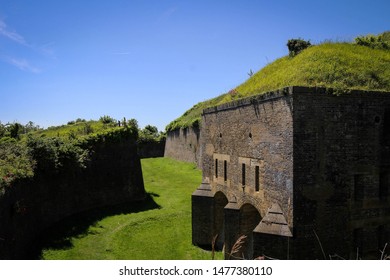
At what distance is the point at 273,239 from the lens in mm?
9266

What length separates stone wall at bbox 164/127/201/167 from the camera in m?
35.2

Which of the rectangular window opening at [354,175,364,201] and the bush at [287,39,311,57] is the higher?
the bush at [287,39,311,57]

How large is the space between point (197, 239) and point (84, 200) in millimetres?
8539

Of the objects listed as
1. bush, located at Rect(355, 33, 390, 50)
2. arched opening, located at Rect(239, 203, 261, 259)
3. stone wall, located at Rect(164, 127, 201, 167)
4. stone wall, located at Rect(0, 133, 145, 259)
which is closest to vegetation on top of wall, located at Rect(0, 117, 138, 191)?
stone wall, located at Rect(0, 133, 145, 259)

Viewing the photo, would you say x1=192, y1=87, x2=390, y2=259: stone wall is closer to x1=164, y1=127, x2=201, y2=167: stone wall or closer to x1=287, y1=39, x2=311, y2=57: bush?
x1=287, y1=39, x2=311, y2=57: bush

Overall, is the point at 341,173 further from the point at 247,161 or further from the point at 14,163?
the point at 14,163

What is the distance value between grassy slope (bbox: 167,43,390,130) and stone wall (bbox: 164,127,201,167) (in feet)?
70.2

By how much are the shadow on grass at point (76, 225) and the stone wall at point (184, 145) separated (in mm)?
12454

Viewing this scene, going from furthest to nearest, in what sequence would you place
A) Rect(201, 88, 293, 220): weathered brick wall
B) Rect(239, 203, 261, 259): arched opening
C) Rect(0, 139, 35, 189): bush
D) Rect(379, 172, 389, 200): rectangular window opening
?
1. Rect(239, 203, 261, 259): arched opening
2. Rect(0, 139, 35, 189): bush
3. Rect(379, 172, 389, 200): rectangular window opening
4. Rect(201, 88, 293, 220): weathered brick wall

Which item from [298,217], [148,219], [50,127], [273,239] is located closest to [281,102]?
[298,217]

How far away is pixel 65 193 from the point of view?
60.4ft

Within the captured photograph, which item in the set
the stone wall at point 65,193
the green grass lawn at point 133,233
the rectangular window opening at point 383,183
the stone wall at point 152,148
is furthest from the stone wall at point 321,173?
the stone wall at point 152,148

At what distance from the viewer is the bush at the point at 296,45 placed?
1351cm

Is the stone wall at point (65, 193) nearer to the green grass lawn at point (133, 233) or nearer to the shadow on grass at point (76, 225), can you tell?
the shadow on grass at point (76, 225)
